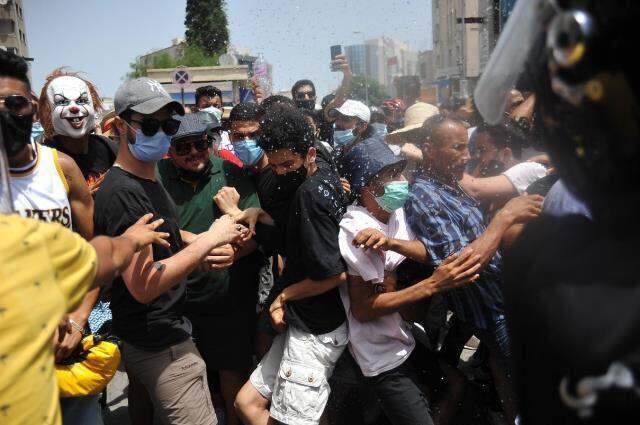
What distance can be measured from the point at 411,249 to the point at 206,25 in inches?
2420

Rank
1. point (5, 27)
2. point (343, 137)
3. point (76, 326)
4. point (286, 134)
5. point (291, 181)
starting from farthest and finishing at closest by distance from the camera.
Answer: point (5, 27), point (343, 137), point (291, 181), point (286, 134), point (76, 326)

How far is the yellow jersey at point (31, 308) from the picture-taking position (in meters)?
1.34

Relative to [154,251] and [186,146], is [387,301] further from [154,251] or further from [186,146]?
[186,146]

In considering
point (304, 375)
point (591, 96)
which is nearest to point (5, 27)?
point (304, 375)

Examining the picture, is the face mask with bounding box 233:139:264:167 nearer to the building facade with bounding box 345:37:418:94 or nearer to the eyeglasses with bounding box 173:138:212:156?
the eyeglasses with bounding box 173:138:212:156

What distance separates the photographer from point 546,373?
1.10 meters

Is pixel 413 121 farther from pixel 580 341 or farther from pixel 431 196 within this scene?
pixel 580 341

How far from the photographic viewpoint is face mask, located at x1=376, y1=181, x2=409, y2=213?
9.75 ft

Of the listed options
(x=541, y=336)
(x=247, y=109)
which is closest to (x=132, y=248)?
(x=541, y=336)

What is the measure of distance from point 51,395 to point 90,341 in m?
1.11

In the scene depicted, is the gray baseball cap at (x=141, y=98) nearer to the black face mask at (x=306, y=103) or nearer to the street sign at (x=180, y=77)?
the black face mask at (x=306, y=103)

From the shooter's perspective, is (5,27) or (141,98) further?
(5,27)

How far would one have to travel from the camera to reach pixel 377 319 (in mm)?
2979

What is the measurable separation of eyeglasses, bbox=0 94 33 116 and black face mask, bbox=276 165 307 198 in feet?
4.33
